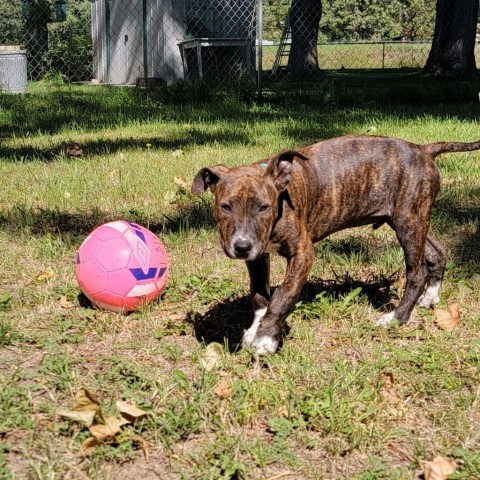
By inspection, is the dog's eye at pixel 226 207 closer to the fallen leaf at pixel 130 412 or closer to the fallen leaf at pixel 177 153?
the fallen leaf at pixel 130 412

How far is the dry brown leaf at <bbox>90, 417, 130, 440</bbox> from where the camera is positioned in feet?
9.88

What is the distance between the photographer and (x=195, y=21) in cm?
1752

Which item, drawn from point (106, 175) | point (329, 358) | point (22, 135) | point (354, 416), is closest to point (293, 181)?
point (329, 358)

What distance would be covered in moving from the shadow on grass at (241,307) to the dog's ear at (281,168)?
2.96 feet

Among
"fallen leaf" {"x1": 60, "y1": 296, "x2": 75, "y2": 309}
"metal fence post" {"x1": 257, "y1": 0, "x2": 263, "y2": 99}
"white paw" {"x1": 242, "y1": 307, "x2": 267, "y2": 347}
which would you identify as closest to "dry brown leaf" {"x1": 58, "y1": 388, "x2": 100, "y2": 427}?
"white paw" {"x1": 242, "y1": 307, "x2": 267, "y2": 347}

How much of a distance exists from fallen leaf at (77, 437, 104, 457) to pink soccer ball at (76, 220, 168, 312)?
142cm

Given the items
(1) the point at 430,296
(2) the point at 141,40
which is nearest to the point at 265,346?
(1) the point at 430,296

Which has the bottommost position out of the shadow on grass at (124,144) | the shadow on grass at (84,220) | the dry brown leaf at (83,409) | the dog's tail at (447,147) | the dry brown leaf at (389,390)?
the dry brown leaf at (389,390)

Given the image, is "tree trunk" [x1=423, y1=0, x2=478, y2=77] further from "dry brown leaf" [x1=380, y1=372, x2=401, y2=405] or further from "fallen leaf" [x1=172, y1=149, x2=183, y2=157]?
"dry brown leaf" [x1=380, y1=372, x2=401, y2=405]

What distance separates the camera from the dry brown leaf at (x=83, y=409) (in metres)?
3.08

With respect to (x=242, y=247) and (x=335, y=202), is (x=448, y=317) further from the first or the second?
(x=242, y=247)

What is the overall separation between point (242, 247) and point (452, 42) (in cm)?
1643

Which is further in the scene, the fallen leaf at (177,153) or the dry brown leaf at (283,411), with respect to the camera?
the fallen leaf at (177,153)

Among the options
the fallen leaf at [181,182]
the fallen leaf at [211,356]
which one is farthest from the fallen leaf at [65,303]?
the fallen leaf at [181,182]
